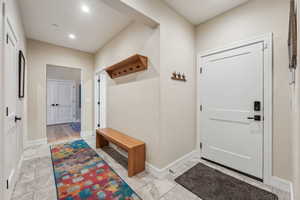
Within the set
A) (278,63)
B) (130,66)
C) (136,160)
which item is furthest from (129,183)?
(278,63)

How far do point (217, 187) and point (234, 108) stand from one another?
1.24 meters

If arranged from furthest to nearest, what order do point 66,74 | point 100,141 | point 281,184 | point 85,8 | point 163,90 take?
point 66,74 < point 100,141 < point 85,8 < point 163,90 < point 281,184

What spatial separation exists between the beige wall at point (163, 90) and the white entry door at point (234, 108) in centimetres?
32

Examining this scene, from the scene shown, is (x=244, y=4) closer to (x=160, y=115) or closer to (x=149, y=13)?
(x=149, y=13)

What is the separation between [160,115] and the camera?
2.00 m

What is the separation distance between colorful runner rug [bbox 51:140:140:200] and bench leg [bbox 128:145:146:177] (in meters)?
0.22

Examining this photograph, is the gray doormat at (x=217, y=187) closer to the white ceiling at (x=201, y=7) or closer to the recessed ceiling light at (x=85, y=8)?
the white ceiling at (x=201, y=7)

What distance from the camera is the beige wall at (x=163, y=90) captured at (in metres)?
2.02

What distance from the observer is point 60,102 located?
21.8ft

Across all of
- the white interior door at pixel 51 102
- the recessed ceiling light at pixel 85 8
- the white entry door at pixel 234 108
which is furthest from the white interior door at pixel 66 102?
the white entry door at pixel 234 108

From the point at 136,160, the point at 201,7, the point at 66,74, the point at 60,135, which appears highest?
the point at 201,7

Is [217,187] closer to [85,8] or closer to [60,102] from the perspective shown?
[85,8]

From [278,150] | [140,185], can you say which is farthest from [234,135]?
[140,185]

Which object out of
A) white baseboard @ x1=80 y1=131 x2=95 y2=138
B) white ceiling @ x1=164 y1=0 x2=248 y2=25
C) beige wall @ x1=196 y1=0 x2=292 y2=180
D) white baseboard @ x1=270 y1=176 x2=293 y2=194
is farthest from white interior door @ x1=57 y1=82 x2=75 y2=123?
white baseboard @ x1=270 y1=176 x2=293 y2=194
